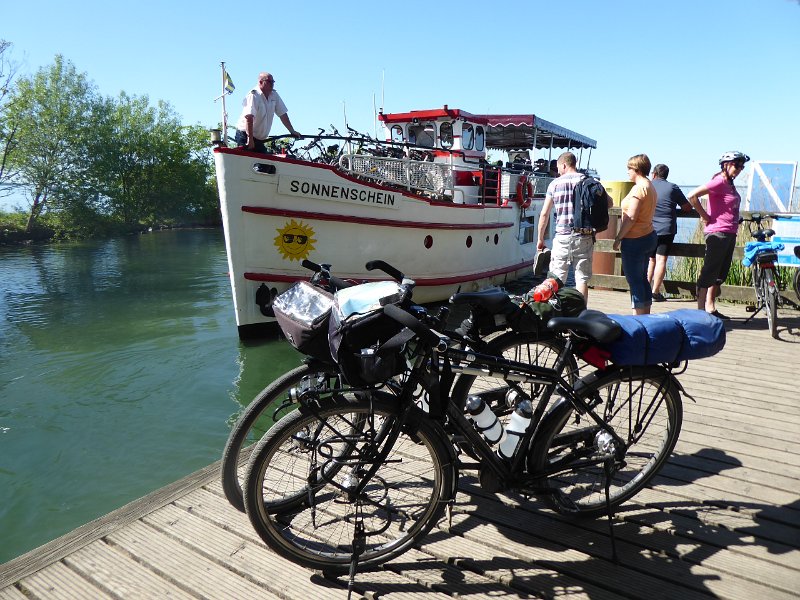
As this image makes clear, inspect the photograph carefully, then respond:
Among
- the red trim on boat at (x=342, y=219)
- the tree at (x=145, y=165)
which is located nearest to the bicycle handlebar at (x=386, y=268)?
the red trim on boat at (x=342, y=219)

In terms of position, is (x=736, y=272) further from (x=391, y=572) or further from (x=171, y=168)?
(x=171, y=168)

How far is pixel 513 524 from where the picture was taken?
8.05 ft

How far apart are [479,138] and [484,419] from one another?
1097 cm

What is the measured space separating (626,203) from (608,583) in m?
3.67

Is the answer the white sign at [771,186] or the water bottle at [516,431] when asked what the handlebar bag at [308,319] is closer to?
the water bottle at [516,431]

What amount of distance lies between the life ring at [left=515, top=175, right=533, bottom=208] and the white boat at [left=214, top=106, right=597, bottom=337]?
Result: 0.08 feet

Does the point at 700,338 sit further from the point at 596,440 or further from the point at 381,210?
the point at 381,210

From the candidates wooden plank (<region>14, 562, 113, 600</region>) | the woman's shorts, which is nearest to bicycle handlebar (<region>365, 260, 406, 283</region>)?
wooden plank (<region>14, 562, 113, 600</region>)

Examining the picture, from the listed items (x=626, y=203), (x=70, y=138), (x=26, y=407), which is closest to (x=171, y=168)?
(x=70, y=138)

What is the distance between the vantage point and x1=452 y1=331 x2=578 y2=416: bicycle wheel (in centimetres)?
249

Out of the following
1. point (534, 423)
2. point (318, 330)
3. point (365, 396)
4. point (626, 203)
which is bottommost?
point (534, 423)

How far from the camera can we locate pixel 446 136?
11.9 m

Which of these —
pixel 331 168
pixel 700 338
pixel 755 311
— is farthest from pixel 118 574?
pixel 755 311

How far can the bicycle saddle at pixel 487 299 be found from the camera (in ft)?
7.53
